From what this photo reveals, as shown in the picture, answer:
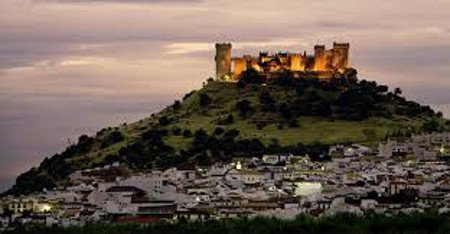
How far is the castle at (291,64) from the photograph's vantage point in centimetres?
13300

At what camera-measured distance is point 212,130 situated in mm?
113875

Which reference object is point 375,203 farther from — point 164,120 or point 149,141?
point 164,120

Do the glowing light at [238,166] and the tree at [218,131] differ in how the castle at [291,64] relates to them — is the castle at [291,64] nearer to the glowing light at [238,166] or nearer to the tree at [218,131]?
the tree at [218,131]

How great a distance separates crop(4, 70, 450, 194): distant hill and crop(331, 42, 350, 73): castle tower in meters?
3.00

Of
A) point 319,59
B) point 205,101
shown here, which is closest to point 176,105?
point 205,101

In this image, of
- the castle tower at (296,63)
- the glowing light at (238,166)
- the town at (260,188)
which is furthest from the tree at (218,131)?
the castle tower at (296,63)

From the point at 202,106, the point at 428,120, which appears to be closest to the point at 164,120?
the point at 202,106

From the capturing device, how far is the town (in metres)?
61.2

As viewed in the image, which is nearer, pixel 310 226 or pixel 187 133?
pixel 310 226

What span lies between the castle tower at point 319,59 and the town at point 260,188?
26.2m

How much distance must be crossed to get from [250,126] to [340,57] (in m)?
24.7

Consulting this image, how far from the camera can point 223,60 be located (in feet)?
454

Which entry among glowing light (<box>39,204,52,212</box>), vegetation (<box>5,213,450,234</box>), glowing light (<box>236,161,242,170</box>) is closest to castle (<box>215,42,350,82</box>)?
glowing light (<box>236,161,242,170</box>)

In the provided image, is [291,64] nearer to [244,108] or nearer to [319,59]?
[319,59]
